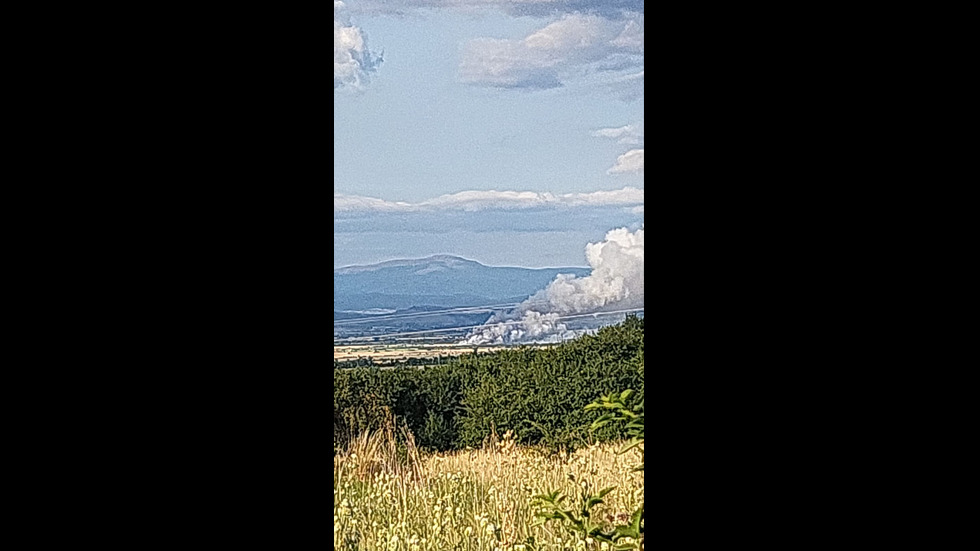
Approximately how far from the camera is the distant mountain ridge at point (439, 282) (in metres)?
3.27

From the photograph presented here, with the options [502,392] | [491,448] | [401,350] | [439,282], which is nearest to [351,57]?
[439,282]

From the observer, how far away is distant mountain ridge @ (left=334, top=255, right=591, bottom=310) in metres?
3.27

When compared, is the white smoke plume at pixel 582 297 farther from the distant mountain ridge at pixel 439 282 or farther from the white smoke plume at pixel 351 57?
the white smoke plume at pixel 351 57

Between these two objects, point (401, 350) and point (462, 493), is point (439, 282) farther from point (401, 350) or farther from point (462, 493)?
point (462, 493)

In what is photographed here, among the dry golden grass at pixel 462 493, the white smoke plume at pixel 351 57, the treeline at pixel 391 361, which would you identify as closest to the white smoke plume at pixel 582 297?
the treeline at pixel 391 361

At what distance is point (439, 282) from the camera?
3.33 meters
